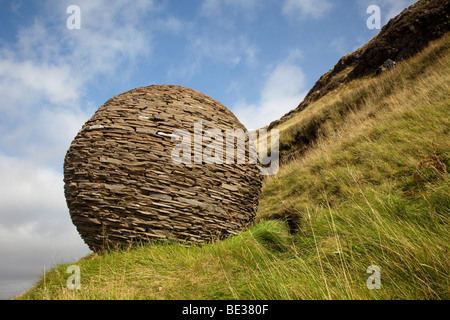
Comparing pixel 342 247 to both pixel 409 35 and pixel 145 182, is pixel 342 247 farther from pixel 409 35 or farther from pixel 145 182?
pixel 409 35

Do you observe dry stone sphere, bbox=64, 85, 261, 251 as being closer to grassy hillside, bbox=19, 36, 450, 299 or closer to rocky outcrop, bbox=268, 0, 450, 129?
grassy hillside, bbox=19, 36, 450, 299

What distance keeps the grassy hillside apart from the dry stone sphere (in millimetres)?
298

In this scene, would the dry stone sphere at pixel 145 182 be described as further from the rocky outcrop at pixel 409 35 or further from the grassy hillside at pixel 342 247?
the rocky outcrop at pixel 409 35

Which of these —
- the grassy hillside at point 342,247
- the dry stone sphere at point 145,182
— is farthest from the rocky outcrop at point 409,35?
the dry stone sphere at point 145,182

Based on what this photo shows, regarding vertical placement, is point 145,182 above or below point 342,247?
→ above

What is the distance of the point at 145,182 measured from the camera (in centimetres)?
379

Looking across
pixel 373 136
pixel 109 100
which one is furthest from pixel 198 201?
pixel 373 136

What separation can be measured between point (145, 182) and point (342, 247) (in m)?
2.77

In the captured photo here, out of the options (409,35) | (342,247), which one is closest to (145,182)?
(342,247)

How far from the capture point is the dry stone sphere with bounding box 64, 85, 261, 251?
12.3 ft

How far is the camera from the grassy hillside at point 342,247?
81.9 inches

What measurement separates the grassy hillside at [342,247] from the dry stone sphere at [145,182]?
30 cm
